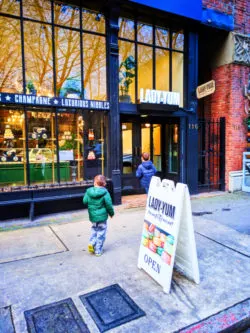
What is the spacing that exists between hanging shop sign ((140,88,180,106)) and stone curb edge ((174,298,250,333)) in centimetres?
620

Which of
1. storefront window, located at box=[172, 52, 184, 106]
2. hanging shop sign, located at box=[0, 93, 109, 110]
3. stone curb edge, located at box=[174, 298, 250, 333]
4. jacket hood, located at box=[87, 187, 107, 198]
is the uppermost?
storefront window, located at box=[172, 52, 184, 106]

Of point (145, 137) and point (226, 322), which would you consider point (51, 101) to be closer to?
point (145, 137)

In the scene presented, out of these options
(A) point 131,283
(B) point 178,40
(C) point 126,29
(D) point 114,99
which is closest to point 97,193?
(A) point 131,283

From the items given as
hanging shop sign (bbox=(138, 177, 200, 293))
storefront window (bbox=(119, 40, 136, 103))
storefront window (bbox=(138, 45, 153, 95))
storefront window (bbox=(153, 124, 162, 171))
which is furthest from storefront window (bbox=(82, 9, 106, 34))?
hanging shop sign (bbox=(138, 177, 200, 293))

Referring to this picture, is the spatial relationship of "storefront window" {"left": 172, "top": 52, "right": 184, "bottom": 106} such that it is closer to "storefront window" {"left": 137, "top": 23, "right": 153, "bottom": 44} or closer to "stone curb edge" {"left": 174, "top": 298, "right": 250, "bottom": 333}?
"storefront window" {"left": 137, "top": 23, "right": 153, "bottom": 44}

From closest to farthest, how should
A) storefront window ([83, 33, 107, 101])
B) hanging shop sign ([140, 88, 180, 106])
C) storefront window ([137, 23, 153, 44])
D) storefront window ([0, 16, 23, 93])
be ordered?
1. storefront window ([0, 16, 23, 93])
2. storefront window ([83, 33, 107, 101])
3. hanging shop sign ([140, 88, 180, 106])
4. storefront window ([137, 23, 153, 44])

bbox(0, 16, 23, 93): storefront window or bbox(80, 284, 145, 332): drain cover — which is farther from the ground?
bbox(0, 16, 23, 93): storefront window

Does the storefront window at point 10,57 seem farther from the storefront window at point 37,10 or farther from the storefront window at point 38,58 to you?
the storefront window at point 37,10

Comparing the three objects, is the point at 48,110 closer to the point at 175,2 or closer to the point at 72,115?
the point at 72,115

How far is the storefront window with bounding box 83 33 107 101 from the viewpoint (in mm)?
7406

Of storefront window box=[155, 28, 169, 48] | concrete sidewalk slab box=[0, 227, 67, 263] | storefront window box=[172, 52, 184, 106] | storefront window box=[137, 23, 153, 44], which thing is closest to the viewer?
concrete sidewalk slab box=[0, 227, 67, 263]

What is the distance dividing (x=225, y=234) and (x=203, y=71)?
7409 mm

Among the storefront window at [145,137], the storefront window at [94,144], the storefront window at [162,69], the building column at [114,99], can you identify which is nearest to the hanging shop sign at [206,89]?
the storefront window at [162,69]

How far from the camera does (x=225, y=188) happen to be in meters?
9.56
